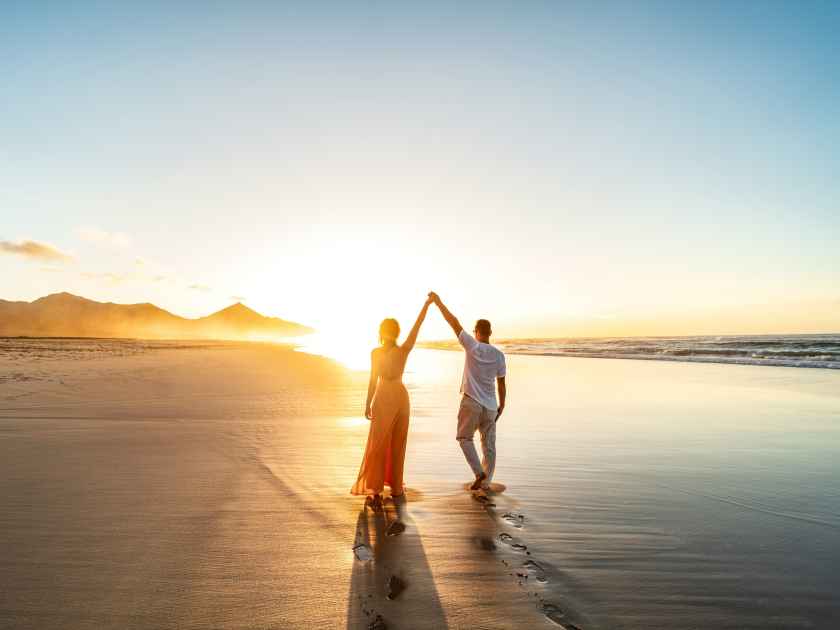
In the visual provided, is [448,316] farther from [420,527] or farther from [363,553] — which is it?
[363,553]

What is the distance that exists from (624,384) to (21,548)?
59.4 ft

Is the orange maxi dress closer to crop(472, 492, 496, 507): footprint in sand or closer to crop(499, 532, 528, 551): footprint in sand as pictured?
crop(472, 492, 496, 507): footprint in sand

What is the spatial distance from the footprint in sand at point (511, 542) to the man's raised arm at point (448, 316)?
2530 mm

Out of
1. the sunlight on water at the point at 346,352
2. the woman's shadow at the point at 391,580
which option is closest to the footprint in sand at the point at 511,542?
the woman's shadow at the point at 391,580

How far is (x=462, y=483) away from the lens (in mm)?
6234

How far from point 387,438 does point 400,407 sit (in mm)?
428

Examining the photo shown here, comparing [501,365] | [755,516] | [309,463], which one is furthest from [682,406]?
[309,463]

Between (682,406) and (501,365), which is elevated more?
(501,365)

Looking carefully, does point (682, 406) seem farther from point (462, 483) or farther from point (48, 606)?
point (48, 606)

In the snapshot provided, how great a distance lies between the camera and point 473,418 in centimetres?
611

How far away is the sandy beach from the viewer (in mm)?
3262

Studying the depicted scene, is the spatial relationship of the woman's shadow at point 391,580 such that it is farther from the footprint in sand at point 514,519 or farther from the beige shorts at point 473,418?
the beige shorts at point 473,418

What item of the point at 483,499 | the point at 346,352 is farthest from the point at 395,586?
the point at 346,352

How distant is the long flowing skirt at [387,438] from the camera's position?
564cm
